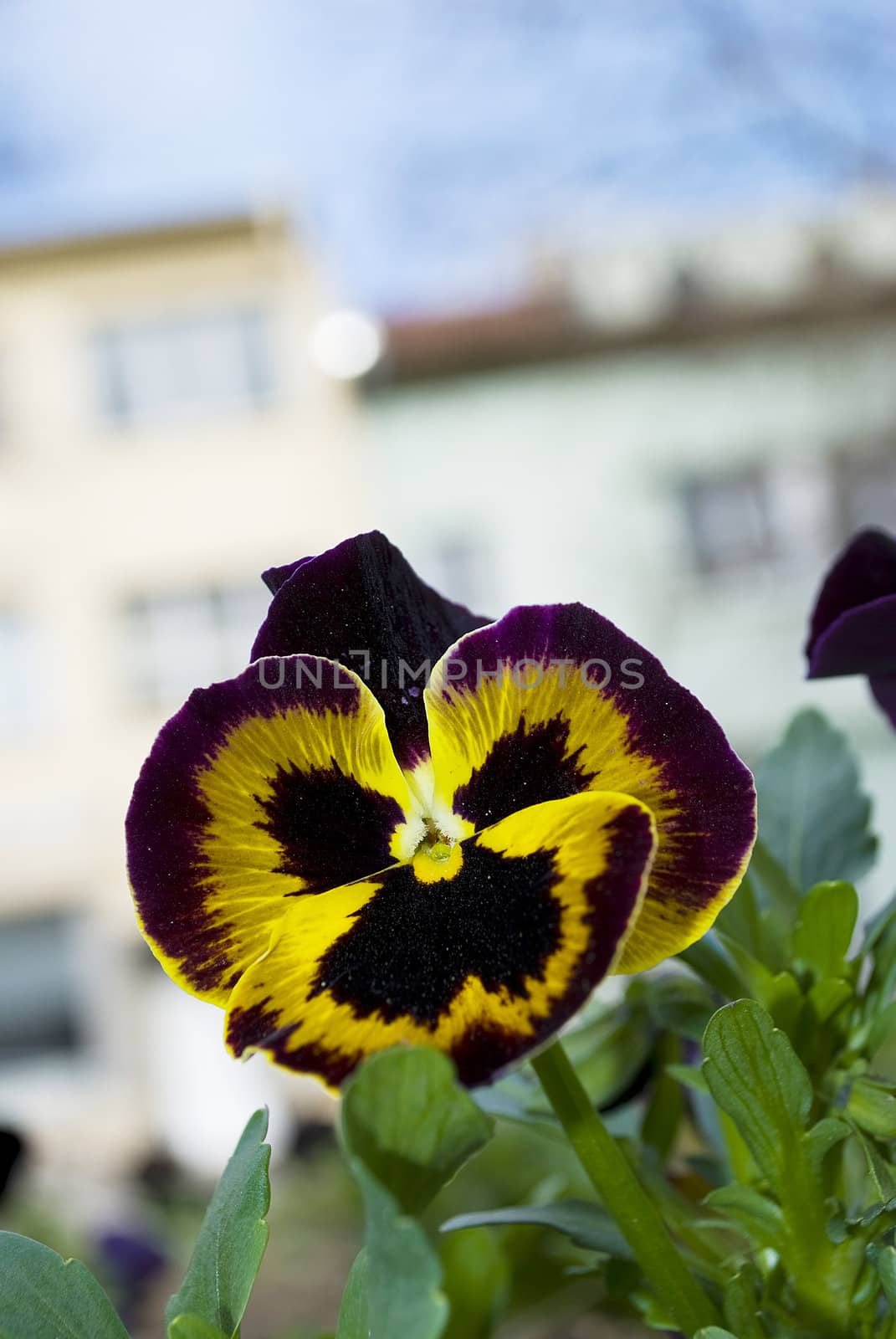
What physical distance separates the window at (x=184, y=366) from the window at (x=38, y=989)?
2776 mm

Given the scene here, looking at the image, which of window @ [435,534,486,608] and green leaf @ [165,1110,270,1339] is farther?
window @ [435,534,486,608]

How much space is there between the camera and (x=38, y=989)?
6871mm

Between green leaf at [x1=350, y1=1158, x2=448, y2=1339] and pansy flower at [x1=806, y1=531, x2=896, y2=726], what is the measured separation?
0.50 feet

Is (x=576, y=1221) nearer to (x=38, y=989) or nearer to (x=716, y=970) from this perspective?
(x=716, y=970)

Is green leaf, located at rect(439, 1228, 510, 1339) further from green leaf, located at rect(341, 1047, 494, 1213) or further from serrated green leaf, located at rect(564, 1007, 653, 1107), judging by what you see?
green leaf, located at rect(341, 1047, 494, 1213)

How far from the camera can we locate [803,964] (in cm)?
28

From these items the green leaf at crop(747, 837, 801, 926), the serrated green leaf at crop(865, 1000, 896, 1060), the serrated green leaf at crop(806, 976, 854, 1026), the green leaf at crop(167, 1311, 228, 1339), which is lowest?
the green leaf at crop(167, 1311, 228, 1339)

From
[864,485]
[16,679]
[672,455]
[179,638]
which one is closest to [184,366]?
[179,638]

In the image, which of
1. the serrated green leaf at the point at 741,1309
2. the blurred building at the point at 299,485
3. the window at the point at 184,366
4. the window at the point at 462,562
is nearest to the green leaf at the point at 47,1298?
the serrated green leaf at the point at 741,1309

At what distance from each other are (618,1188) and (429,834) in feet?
0.21

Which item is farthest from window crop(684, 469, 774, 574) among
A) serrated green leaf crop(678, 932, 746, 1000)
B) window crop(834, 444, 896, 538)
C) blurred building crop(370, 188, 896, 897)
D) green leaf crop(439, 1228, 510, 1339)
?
serrated green leaf crop(678, 932, 746, 1000)

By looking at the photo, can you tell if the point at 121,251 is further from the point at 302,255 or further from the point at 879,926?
the point at 879,926

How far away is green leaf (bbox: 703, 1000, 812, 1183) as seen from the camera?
0.69 feet

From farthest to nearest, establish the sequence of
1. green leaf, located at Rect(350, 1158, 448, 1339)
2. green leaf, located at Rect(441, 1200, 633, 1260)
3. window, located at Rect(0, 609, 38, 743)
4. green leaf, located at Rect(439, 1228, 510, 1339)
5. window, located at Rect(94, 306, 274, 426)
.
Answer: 1. window, located at Rect(94, 306, 274, 426)
2. window, located at Rect(0, 609, 38, 743)
3. green leaf, located at Rect(439, 1228, 510, 1339)
4. green leaf, located at Rect(441, 1200, 633, 1260)
5. green leaf, located at Rect(350, 1158, 448, 1339)
